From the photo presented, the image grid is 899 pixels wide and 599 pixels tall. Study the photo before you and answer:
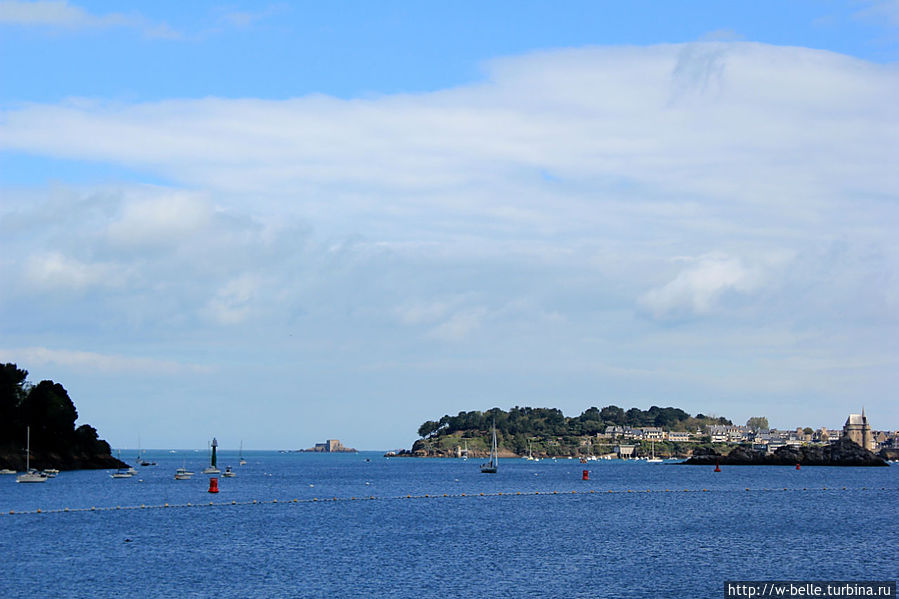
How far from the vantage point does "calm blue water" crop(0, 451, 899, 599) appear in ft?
194

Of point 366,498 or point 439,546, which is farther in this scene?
point 366,498

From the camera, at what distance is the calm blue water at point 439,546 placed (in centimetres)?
5912

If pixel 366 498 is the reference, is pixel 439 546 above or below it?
above

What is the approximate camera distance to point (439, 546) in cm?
7825

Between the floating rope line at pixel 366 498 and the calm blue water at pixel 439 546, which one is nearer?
the calm blue water at pixel 439 546

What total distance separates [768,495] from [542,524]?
63278 millimetres

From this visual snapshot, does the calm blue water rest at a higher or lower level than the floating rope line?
higher

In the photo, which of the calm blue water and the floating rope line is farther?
the floating rope line

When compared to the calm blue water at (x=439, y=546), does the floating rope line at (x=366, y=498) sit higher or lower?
lower

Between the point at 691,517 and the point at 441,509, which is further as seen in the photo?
the point at 441,509

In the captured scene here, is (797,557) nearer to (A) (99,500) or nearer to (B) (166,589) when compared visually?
(B) (166,589)

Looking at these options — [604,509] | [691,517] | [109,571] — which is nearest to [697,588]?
[109,571]

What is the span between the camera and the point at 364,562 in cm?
6900

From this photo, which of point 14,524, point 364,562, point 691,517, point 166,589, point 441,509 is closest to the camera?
point 166,589
